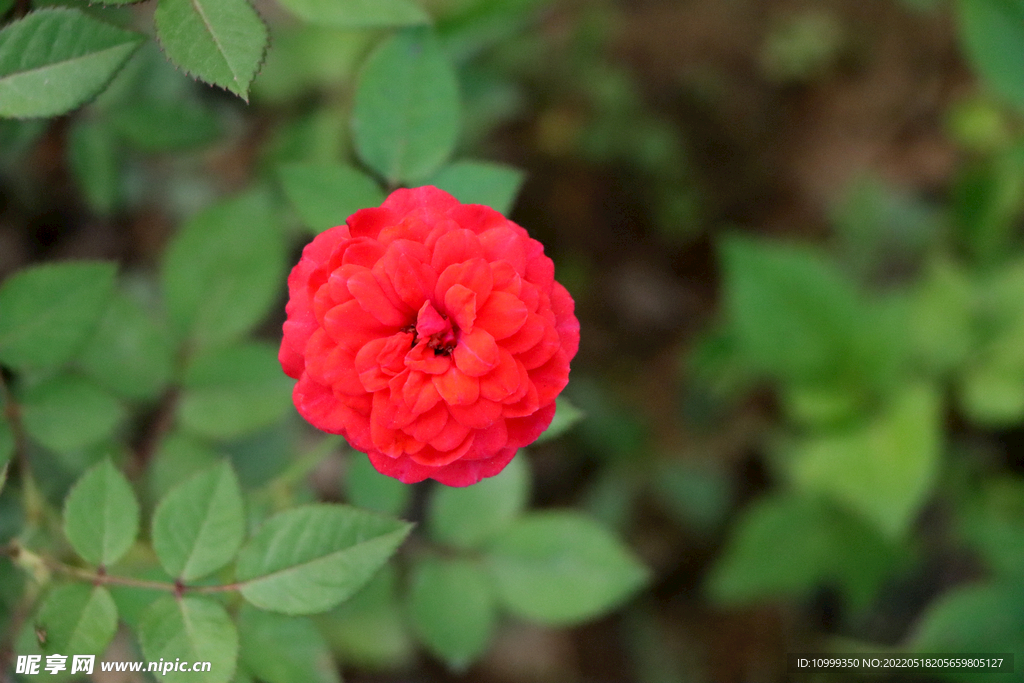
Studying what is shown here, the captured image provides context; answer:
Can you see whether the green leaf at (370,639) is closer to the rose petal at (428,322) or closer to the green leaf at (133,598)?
the green leaf at (133,598)

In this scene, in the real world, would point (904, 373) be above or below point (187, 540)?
below

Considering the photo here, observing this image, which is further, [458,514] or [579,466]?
[579,466]

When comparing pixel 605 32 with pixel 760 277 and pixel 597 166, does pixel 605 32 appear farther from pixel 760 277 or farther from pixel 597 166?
pixel 760 277

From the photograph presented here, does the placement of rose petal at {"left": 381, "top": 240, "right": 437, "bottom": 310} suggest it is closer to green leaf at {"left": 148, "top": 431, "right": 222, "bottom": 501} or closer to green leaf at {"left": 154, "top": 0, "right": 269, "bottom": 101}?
green leaf at {"left": 154, "top": 0, "right": 269, "bottom": 101}

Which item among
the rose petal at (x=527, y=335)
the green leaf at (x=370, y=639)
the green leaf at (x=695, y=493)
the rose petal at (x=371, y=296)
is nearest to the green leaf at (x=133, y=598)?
the rose petal at (x=371, y=296)

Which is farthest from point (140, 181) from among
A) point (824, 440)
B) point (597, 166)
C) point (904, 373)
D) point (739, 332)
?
point (904, 373)

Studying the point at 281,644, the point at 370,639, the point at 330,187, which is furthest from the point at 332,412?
the point at 370,639

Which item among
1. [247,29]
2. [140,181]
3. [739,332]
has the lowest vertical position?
[739,332]

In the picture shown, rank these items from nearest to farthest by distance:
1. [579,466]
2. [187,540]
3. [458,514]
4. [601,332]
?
[187,540]
[458,514]
[579,466]
[601,332]

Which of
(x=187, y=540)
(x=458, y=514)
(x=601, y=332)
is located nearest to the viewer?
(x=187, y=540)
